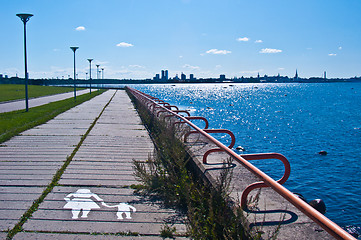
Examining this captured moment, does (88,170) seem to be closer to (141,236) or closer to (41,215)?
(41,215)

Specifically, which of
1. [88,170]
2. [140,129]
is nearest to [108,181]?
[88,170]

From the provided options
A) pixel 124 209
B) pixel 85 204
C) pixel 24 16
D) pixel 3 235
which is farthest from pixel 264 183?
pixel 24 16

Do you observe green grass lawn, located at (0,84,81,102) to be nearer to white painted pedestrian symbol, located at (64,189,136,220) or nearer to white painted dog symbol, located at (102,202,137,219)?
white painted pedestrian symbol, located at (64,189,136,220)

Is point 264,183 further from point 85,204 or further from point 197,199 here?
point 85,204

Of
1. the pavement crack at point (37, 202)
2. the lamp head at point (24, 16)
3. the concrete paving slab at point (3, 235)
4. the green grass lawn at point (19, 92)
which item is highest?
the lamp head at point (24, 16)

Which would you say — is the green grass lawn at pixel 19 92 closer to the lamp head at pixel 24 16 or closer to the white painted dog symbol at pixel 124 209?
the lamp head at pixel 24 16

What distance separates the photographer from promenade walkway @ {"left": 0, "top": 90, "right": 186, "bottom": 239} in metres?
4.23

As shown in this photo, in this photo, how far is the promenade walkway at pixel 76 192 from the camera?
4.23m

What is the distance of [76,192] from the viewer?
5449 mm

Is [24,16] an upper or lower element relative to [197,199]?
upper

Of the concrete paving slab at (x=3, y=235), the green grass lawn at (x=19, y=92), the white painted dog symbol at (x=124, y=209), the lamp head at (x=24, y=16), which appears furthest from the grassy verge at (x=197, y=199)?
the green grass lawn at (x=19, y=92)

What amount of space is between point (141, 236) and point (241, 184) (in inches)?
54.7

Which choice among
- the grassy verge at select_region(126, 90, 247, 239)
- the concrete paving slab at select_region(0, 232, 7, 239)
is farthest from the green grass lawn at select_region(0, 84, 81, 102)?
the concrete paving slab at select_region(0, 232, 7, 239)

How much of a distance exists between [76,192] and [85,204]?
0.54 m
